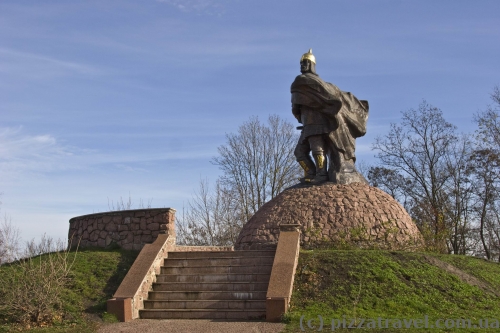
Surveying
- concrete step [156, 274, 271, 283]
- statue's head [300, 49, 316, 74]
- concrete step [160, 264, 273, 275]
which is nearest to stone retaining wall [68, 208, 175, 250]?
concrete step [160, 264, 273, 275]

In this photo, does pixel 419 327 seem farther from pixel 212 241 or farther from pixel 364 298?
pixel 212 241

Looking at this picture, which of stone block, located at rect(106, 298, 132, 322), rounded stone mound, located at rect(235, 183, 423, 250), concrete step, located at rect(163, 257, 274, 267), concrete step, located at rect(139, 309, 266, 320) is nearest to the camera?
concrete step, located at rect(139, 309, 266, 320)

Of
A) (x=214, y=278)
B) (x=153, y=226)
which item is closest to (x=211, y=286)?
(x=214, y=278)

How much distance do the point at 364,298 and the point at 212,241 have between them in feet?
65.6

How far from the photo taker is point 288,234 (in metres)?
13.0

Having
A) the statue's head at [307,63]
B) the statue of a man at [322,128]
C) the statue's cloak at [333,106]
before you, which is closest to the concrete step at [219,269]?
the statue of a man at [322,128]

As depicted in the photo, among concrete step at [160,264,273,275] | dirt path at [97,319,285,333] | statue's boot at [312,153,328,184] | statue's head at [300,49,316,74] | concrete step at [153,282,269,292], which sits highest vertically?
statue's head at [300,49,316,74]

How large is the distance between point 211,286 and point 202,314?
3.30 ft

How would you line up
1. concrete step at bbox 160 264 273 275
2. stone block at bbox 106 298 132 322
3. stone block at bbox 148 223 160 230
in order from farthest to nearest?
1. stone block at bbox 148 223 160 230
2. concrete step at bbox 160 264 273 275
3. stone block at bbox 106 298 132 322

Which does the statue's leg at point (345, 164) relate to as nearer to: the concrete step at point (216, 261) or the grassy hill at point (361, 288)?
the grassy hill at point (361, 288)

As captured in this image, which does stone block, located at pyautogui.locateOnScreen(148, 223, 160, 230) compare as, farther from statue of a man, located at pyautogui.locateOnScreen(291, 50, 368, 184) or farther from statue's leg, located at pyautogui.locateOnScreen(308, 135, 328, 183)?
statue's leg, located at pyautogui.locateOnScreen(308, 135, 328, 183)

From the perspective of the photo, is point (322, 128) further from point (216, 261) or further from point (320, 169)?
point (216, 261)

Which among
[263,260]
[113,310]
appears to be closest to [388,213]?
[263,260]

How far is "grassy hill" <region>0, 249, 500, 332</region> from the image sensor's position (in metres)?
10.4
